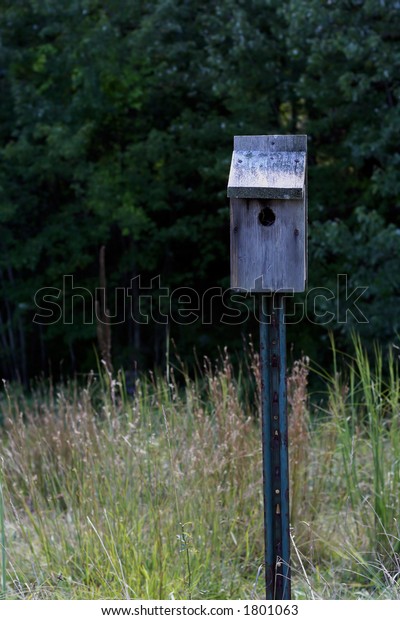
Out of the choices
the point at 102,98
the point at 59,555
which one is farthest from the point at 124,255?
the point at 59,555

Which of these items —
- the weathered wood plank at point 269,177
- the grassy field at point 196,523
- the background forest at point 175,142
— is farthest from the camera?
the background forest at point 175,142

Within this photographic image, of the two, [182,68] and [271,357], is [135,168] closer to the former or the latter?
[182,68]

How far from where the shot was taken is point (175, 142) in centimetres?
→ 958

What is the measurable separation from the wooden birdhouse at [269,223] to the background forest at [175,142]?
14.9 ft

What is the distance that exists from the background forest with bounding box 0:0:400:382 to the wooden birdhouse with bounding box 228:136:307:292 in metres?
4.54

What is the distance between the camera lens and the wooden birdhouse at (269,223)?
2.68 metres

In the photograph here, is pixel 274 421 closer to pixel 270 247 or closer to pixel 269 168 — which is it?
pixel 270 247

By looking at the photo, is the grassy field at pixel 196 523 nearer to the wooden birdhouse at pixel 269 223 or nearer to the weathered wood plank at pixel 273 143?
the wooden birdhouse at pixel 269 223

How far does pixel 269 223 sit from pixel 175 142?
7095 millimetres

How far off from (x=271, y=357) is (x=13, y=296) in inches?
308

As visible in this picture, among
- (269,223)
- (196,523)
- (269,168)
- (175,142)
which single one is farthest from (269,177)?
(175,142)

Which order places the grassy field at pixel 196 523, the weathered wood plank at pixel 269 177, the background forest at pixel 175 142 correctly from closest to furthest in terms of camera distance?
1. the weathered wood plank at pixel 269 177
2. the grassy field at pixel 196 523
3. the background forest at pixel 175 142

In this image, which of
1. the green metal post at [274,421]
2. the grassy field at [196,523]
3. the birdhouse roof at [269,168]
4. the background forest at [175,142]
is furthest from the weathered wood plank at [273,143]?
the background forest at [175,142]
